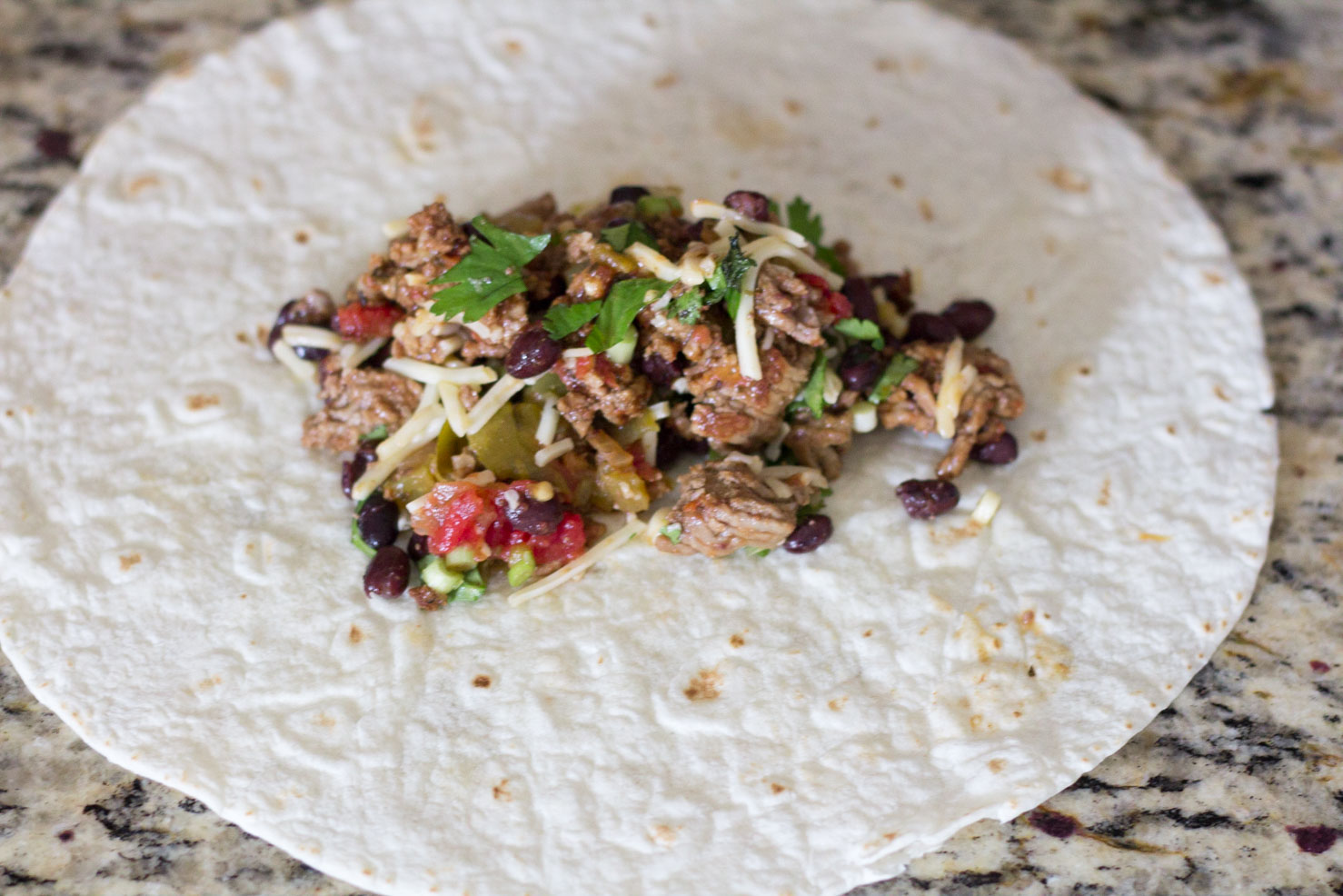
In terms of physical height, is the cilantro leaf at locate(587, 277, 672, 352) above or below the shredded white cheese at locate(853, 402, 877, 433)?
above

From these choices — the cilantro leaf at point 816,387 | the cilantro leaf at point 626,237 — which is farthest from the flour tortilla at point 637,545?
the cilantro leaf at point 626,237

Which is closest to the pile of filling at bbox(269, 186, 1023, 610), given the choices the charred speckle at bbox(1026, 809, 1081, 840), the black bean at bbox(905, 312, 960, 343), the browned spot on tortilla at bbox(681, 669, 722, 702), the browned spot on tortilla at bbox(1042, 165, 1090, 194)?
the black bean at bbox(905, 312, 960, 343)

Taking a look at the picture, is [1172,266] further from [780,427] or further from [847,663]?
[847,663]

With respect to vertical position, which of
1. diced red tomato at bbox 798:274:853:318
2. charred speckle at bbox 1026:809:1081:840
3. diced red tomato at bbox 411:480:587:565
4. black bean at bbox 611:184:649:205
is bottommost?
charred speckle at bbox 1026:809:1081:840

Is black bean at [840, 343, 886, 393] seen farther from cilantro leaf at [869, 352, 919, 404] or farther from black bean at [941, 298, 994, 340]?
black bean at [941, 298, 994, 340]

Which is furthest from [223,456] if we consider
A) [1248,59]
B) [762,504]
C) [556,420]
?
[1248,59]

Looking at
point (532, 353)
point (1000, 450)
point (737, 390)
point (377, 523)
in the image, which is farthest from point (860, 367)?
point (377, 523)

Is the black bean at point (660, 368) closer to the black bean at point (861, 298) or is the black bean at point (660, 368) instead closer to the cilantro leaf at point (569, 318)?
the cilantro leaf at point (569, 318)
